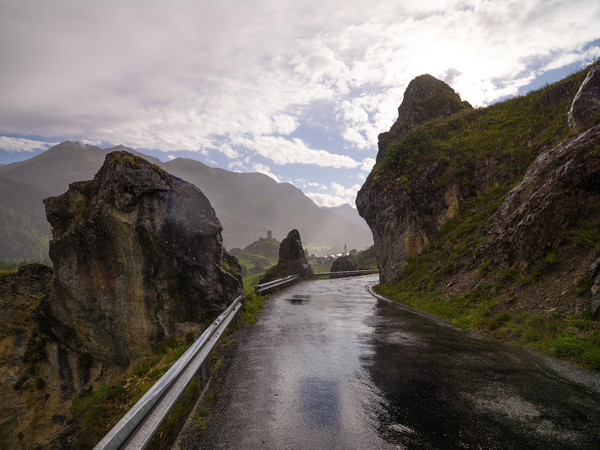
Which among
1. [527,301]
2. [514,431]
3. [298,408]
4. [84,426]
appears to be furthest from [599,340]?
[84,426]

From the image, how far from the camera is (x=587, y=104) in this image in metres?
13.0

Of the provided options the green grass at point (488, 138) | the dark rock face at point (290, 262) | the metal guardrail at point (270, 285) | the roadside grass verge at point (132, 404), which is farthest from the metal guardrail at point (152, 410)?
the dark rock face at point (290, 262)

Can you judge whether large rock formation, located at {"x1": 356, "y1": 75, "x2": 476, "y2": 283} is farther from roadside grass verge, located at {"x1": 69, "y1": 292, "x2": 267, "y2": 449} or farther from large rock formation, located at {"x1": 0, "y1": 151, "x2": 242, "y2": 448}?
roadside grass verge, located at {"x1": 69, "y1": 292, "x2": 267, "y2": 449}

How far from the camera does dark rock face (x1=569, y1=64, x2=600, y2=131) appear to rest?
41.3 feet

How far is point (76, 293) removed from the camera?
38.7ft

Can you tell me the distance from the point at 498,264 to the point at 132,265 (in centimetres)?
1332

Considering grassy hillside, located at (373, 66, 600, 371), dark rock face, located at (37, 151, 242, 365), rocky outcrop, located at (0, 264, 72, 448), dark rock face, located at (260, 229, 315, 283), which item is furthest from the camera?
dark rock face, located at (260, 229, 315, 283)

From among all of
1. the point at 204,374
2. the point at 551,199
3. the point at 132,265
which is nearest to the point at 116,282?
the point at 132,265

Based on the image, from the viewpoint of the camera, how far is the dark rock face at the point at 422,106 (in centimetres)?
3106

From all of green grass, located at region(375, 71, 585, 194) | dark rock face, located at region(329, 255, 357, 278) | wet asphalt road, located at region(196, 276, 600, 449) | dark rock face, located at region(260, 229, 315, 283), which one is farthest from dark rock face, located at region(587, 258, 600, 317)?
dark rock face, located at region(329, 255, 357, 278)

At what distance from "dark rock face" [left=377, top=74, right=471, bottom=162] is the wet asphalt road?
84.8 ft

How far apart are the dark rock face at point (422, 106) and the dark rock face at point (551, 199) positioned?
19500 millimetres

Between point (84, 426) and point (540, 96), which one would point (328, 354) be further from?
point (540, 96)

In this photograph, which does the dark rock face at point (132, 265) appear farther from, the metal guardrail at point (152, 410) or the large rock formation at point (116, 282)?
the metal guardrail at point (152, 410)
